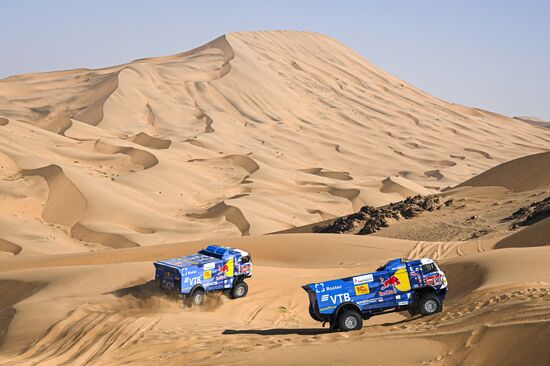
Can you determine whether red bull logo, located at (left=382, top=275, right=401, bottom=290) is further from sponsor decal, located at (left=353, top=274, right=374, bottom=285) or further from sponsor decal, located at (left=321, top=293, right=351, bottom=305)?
sponsor decal, located at (left=321, top=293, right=351, bottom=305)

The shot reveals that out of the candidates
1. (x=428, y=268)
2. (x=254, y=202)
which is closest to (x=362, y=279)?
(x=428, y=268)

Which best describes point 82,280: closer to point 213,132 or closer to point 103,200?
point 103,200

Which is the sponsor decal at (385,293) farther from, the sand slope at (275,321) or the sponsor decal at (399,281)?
the sand slope at (275,321)

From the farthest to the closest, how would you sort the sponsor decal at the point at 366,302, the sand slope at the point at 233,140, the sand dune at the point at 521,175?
the sand slope at the point at 233,140, the sand dune at the point at 521,175, the sponsor decal at the point at 366,302

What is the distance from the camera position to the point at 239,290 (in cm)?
1766

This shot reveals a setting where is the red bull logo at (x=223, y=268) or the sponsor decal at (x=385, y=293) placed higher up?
the red bull logo at (x=223, y=268)

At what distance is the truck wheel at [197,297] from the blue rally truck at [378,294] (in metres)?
4.08

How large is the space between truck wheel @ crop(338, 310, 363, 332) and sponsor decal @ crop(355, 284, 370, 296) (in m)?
0.34

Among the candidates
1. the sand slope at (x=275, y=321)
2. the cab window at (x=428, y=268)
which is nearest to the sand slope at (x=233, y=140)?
the sand slope at (x=275, y=321)

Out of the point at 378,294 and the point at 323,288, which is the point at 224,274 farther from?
the point at 378,294

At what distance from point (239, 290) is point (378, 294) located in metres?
5.10

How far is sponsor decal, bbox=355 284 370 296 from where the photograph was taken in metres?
13.2

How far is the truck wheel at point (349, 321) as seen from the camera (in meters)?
12.9

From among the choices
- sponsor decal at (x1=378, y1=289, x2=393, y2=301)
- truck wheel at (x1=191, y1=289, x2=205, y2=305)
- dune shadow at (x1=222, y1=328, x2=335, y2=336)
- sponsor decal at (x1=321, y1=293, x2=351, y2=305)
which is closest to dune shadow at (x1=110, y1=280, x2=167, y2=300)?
truck wheel at (x1=191, y1=289, x2=205, y2=305)
